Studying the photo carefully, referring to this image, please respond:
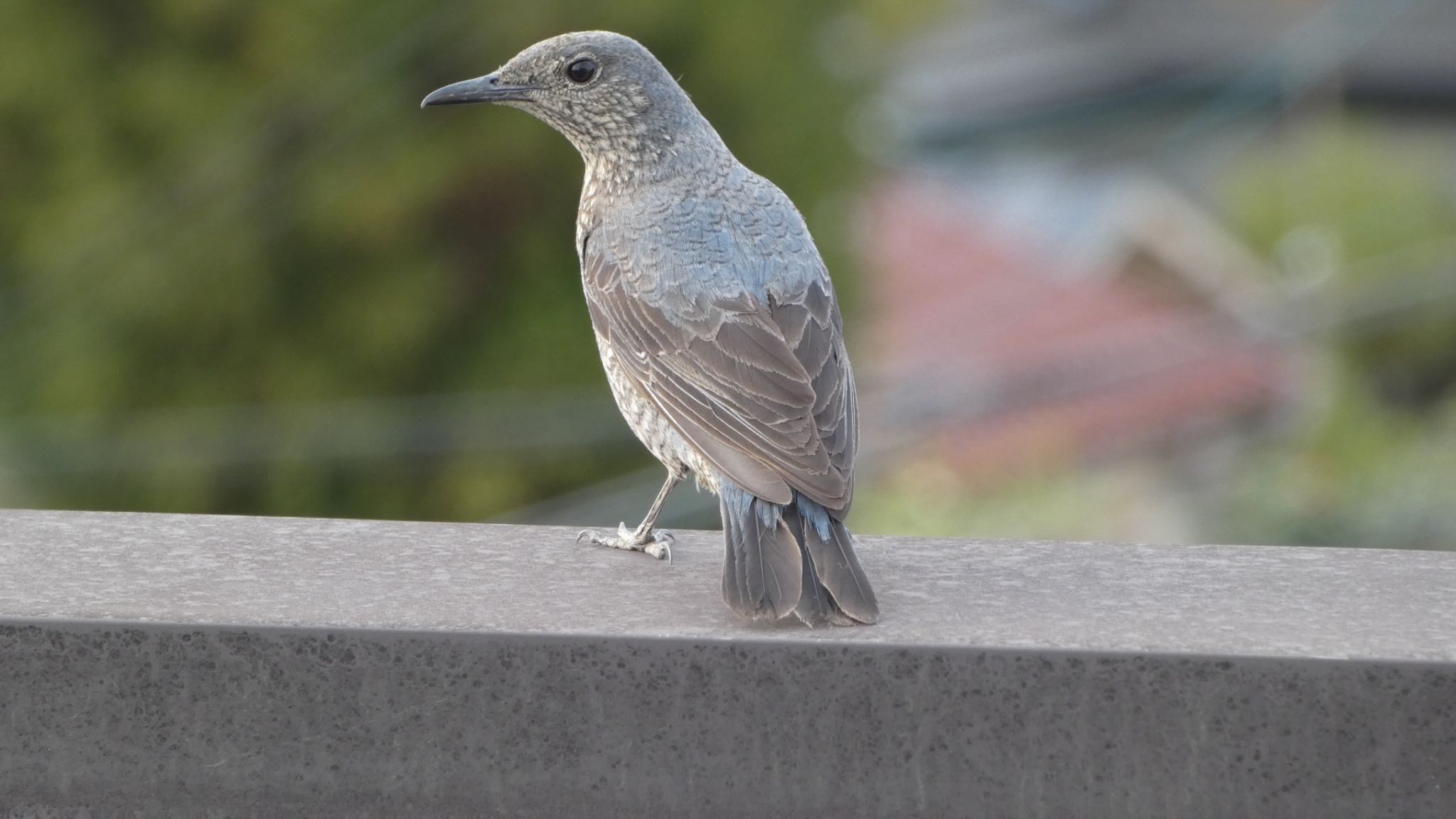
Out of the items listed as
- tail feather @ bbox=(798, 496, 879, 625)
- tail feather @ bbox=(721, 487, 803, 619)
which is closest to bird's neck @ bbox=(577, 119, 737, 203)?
tail feather @ bbox=(721, 487, 803, 619)

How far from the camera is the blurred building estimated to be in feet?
35.5

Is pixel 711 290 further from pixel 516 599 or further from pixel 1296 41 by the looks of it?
pixel 1296 41

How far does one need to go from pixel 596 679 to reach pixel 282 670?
454 mm

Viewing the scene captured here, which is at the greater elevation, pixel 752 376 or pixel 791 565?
pixel 752 376

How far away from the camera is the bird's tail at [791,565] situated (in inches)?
117

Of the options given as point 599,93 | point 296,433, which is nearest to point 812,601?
point 599,93

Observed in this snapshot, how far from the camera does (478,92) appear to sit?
414cm

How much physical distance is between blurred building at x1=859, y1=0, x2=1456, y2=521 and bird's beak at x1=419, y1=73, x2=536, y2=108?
14.3 ft

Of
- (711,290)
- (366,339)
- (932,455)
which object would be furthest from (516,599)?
(932,455)

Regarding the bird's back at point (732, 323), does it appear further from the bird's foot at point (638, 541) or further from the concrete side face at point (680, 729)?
the concrete side face at point (680, 729)

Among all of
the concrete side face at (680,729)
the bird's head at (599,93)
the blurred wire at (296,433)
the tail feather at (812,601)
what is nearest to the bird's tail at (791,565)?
the tail feather at (812,601)

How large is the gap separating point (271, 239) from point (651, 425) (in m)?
3.48

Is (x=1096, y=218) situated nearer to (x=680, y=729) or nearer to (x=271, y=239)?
(x=271, y=239)

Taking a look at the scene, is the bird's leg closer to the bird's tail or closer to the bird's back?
the bird's back
